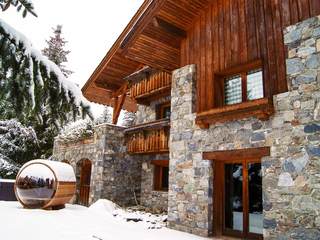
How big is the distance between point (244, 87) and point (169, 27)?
2.75m

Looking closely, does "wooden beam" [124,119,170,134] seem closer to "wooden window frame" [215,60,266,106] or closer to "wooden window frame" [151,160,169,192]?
"wooden window frame" [151,160,169,192]

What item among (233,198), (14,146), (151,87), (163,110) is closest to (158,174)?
(163,110)

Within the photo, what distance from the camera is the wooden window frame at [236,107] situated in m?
6.05

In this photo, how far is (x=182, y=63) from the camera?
27.9ft

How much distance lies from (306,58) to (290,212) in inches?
115

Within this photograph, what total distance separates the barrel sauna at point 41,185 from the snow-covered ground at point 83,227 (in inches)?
18.6

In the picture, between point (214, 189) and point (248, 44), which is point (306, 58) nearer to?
point (248, 44)

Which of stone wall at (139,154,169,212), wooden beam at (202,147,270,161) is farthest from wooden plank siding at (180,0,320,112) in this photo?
stone wall at (139,154,169,212)

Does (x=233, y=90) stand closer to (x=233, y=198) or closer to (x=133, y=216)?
(x=233, y=198)

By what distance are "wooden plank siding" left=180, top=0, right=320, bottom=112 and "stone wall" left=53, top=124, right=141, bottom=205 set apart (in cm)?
445

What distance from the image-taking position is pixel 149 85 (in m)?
11.2

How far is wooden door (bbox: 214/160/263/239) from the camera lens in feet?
21.4

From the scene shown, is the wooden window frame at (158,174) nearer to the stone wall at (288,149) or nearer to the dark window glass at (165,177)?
the dark window glass at (165,177)

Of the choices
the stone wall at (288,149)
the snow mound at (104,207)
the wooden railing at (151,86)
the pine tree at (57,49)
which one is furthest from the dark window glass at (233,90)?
the pine tree at (57,49)
